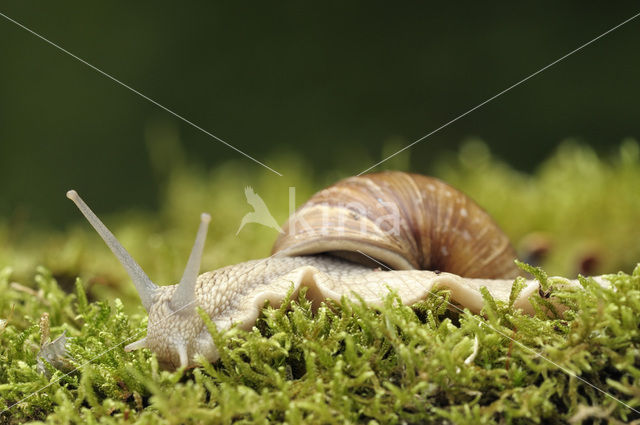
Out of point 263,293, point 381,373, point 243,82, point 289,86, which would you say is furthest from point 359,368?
point 243,82

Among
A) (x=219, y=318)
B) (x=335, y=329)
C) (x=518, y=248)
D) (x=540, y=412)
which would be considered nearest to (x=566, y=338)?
(x=540, y=412)

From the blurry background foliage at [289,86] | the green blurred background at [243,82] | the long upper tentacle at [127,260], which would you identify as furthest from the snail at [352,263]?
the green blurred background at [243,82]

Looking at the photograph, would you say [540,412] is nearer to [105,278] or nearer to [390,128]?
[105,278]

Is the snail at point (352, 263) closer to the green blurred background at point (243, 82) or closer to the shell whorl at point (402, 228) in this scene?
the shell whorl at point (402, 228)

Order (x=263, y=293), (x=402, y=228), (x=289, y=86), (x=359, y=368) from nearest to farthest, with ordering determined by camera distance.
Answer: (x=359, y=368)
(x=263, y=293)
(x=402, y=228)
(x=289, y=86)

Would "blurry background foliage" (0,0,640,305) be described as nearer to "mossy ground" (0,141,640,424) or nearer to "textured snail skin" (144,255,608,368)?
"textured snail skin" (144,255,608,368)

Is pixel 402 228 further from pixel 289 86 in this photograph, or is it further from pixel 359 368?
pixel 289 86
